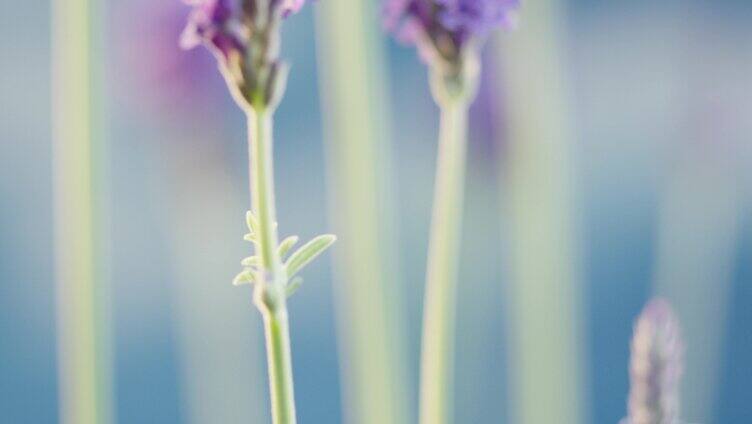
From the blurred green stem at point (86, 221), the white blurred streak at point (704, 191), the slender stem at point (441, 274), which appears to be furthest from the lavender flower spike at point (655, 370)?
the white blurred streak at point (704, 191)

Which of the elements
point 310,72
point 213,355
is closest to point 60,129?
point 213,355

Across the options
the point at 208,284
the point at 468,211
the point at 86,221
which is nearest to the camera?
the point at 86,221

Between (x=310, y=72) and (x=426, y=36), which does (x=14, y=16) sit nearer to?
(x=310, y=72)

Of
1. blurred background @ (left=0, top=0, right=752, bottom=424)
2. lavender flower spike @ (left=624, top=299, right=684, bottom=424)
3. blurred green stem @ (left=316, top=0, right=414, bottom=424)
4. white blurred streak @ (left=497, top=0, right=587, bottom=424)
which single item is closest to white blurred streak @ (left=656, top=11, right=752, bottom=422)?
blurred background @ (left=0, top=0, right=752, bottom=424)

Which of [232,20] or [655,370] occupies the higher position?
[232,20]

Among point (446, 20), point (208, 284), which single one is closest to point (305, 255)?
point (446, 20)

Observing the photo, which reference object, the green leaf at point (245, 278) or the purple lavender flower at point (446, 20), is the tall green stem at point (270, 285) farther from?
the purple lavender flower at point (446, 20)

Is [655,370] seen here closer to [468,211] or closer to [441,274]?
[441,274]

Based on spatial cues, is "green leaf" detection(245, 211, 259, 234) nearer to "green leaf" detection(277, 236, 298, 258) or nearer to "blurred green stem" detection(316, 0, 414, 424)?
"green leaf" detection(277, 236, 298, 258)
